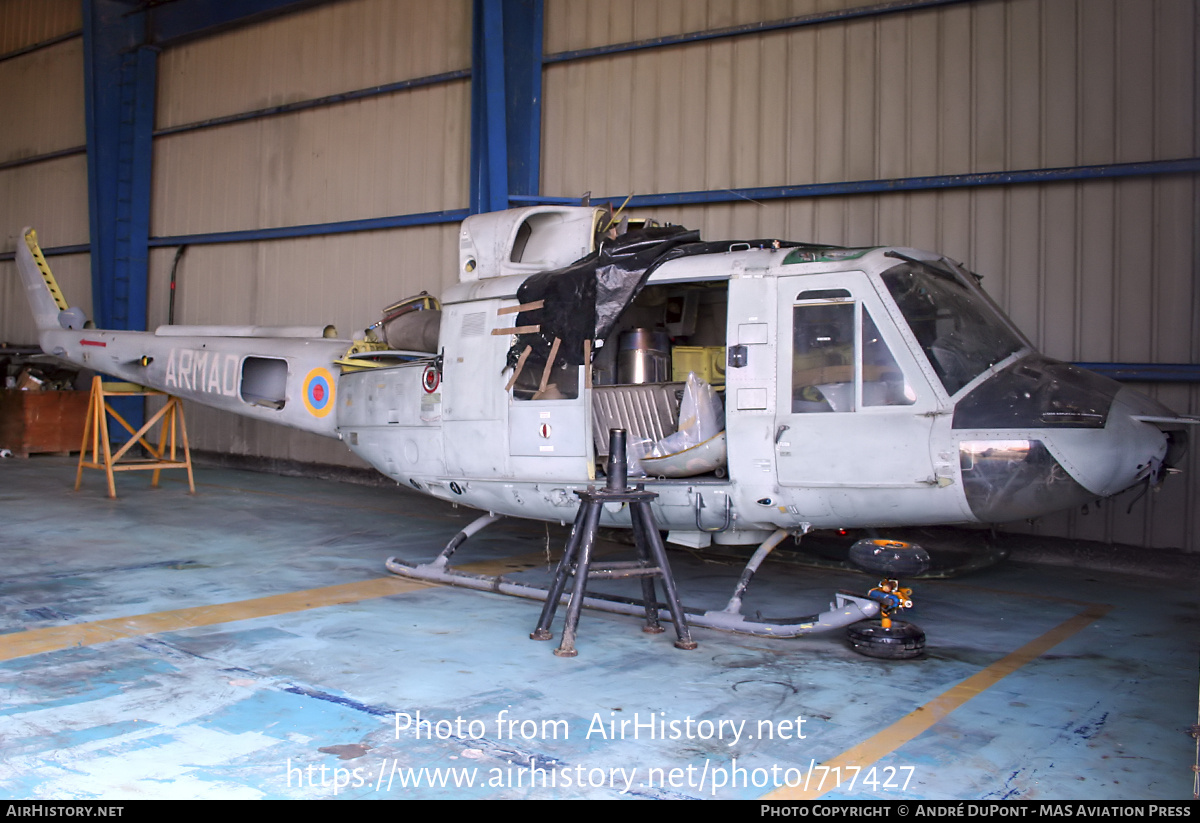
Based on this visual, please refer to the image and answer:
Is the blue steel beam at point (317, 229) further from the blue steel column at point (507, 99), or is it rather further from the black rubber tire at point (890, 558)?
the black rubber tire at point (890, 558)

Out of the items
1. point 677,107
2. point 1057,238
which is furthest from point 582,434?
point 677,107

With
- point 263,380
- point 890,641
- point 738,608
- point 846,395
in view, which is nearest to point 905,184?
point 846,395

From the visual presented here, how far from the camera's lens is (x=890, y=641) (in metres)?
5.04

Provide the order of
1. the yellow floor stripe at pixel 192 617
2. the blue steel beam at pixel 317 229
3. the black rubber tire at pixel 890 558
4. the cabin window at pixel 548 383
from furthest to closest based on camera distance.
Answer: the blue steel beam at pixel 317 229 < the cabin window at pixel 548 383 < the yellow floor stripe at pixel 192 617 < the black rubber tire at pixel 890 558

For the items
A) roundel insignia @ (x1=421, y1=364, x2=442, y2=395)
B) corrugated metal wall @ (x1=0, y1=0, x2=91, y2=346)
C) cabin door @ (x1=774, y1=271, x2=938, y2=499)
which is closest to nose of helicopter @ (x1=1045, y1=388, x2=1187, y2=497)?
cabin door @ (x1=774, y1=271, x2=938, y2=499)

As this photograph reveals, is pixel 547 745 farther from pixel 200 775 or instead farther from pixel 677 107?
pixel 677 107

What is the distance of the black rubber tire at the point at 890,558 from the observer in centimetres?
493

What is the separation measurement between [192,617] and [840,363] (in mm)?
4316

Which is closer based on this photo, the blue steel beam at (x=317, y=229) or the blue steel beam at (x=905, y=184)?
the blue steel beam at (x=905, y=184)

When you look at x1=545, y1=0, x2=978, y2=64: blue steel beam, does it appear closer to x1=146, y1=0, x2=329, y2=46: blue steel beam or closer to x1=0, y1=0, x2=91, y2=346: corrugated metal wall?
x1=146, y1=0, x2=329, y2=46: blue steel beam

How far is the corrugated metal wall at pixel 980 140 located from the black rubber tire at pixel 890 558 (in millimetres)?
4280

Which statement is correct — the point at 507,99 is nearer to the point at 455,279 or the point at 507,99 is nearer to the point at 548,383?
the point at 455,279

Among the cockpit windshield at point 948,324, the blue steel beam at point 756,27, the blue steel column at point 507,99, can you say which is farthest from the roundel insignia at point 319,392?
the blue steel beam at point 756,27

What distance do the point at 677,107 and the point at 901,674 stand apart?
25.6 ft
